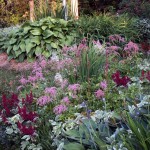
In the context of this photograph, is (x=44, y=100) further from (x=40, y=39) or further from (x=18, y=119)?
(x=40, y=39)

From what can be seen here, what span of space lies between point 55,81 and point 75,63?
40 cm

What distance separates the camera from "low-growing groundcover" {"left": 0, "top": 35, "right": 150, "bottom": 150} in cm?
274

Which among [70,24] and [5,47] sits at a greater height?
[70,24]

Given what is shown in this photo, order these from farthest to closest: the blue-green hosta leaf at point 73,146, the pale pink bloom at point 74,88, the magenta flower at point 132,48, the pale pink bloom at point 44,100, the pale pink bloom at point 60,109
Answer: the magenta flower at point 132,48 < the pale pink bloom at point 74,88 < the pale pink bloom at point 44,100 < the pale pink bloom at point 60,109 < the blue-green hosta leaf at point 73,146

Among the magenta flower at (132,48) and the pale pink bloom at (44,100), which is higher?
the magenta flower at (132,48)

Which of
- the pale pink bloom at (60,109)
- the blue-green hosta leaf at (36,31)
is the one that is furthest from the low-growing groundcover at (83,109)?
the blue-green hosta leaf at (36,31)

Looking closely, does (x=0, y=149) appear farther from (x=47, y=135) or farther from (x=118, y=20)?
(x=118, y=20)

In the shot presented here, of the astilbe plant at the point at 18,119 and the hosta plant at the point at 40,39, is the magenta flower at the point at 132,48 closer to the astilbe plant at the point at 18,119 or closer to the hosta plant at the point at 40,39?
the astilbe plant at the point at 18,119

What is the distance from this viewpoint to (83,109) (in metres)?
3.83

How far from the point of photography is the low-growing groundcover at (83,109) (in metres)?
2.74

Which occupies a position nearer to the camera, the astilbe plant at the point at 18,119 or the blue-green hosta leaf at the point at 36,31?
the astilbe plant at the point at 18,119

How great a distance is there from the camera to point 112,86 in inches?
167

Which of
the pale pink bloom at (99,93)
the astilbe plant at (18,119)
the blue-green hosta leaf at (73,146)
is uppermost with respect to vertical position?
the pale pink bloom at (99,93)

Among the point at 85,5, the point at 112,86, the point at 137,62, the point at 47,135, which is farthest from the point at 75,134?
the point at 85,5
